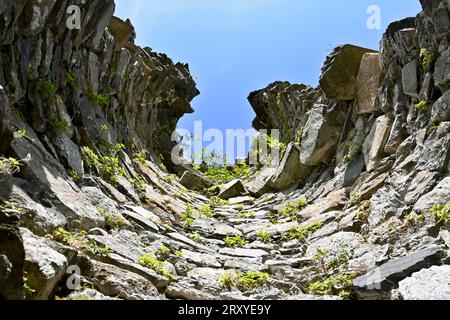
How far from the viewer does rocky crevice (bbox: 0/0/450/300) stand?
21.0 ft

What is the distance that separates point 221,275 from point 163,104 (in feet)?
79.6

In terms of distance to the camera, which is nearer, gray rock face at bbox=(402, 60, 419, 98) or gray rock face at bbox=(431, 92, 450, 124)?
gray rock face at bbox=(431, 92, 450, 124)

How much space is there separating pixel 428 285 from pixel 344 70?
436 inches

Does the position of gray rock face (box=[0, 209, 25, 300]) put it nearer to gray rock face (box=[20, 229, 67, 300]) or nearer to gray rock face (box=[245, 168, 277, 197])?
gray rock face (box=[20, 229, 67, 300])

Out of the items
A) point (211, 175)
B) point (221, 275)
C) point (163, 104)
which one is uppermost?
point (163, 104)

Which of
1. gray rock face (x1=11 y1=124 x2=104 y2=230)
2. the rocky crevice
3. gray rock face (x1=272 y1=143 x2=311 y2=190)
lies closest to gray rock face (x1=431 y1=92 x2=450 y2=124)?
the rocky crevice

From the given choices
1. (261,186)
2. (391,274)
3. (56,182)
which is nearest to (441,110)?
(391,274)

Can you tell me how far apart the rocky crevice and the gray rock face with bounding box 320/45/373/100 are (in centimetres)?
5

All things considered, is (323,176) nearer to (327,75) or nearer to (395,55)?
(327,75)

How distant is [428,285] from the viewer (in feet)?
18.3

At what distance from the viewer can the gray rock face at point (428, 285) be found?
5.32 m

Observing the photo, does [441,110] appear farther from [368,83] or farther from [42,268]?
[42,268]
